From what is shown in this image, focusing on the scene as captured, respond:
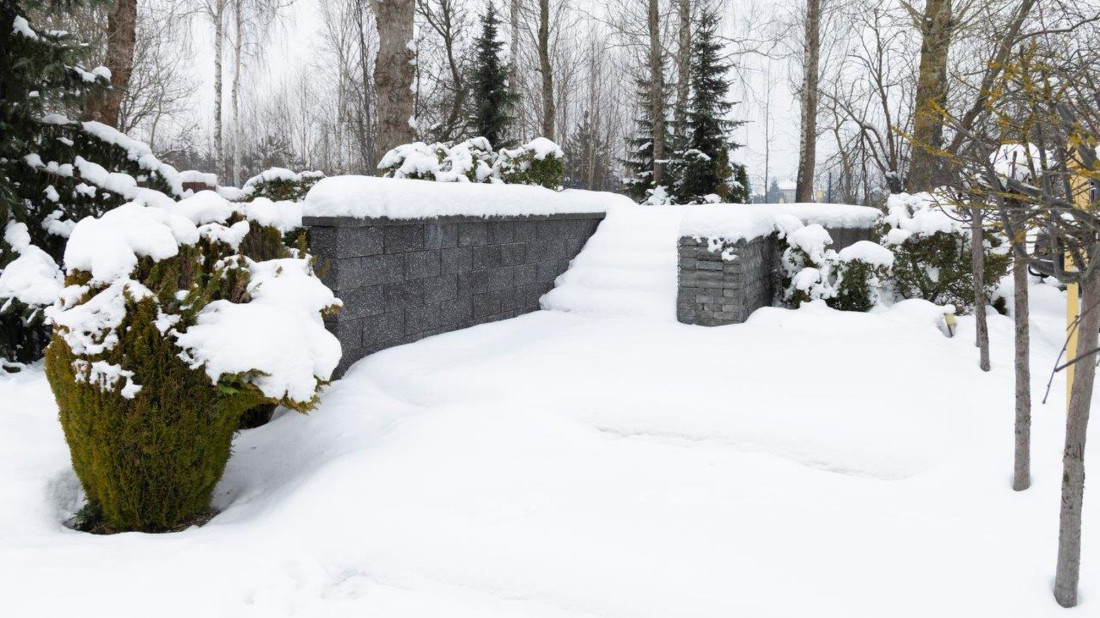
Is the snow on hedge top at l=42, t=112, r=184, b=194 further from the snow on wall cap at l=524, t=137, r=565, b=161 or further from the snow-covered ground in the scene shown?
the snow on wall cap at l=524, t=137, r=565, b=161

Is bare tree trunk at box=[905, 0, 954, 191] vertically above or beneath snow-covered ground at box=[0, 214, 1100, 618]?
above

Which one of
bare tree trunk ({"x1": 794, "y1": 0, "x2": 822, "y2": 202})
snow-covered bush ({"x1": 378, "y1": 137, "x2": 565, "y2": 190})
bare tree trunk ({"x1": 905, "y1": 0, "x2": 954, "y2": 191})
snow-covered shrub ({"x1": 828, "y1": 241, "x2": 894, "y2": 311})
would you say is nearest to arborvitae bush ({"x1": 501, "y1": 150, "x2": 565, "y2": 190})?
snow-covered bush ({"x1": 378, "y1": 137, "x2": 565, "y2": 190})

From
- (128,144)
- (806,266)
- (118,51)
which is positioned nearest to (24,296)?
(128,144)

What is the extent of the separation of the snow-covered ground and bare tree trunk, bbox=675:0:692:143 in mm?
11901

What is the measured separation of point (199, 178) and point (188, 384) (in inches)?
367

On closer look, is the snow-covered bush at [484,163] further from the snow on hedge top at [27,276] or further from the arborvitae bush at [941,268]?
the arborvitae bush at [941,268]

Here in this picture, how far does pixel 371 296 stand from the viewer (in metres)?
4.82

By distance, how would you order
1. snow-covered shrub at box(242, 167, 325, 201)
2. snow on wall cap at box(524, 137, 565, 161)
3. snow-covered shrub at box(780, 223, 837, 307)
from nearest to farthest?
snow-covered shrub at box(780, 223, 837, 307) < snow-covered shrub at box(242, 167, 325, 201) < snow on wall cap at box(524, 137, 565, 161)

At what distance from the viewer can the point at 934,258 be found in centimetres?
724

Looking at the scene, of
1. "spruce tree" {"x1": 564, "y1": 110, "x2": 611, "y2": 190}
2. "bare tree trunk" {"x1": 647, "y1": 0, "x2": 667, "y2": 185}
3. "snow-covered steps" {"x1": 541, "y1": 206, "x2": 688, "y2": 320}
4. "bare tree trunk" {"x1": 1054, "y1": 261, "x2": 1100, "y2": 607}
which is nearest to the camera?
"bare tree trunk" {"x1": 1054, "y1": 261, "x2": 1100, "y2": 607}

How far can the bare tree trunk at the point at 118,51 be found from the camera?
737 centimetres

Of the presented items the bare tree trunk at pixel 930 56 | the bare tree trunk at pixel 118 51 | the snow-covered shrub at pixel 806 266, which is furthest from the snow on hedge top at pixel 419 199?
the bare tree trunk at pixel 930 56

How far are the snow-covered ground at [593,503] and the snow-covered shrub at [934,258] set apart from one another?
9.21ft

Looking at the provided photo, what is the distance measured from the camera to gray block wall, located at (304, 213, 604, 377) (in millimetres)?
4586
